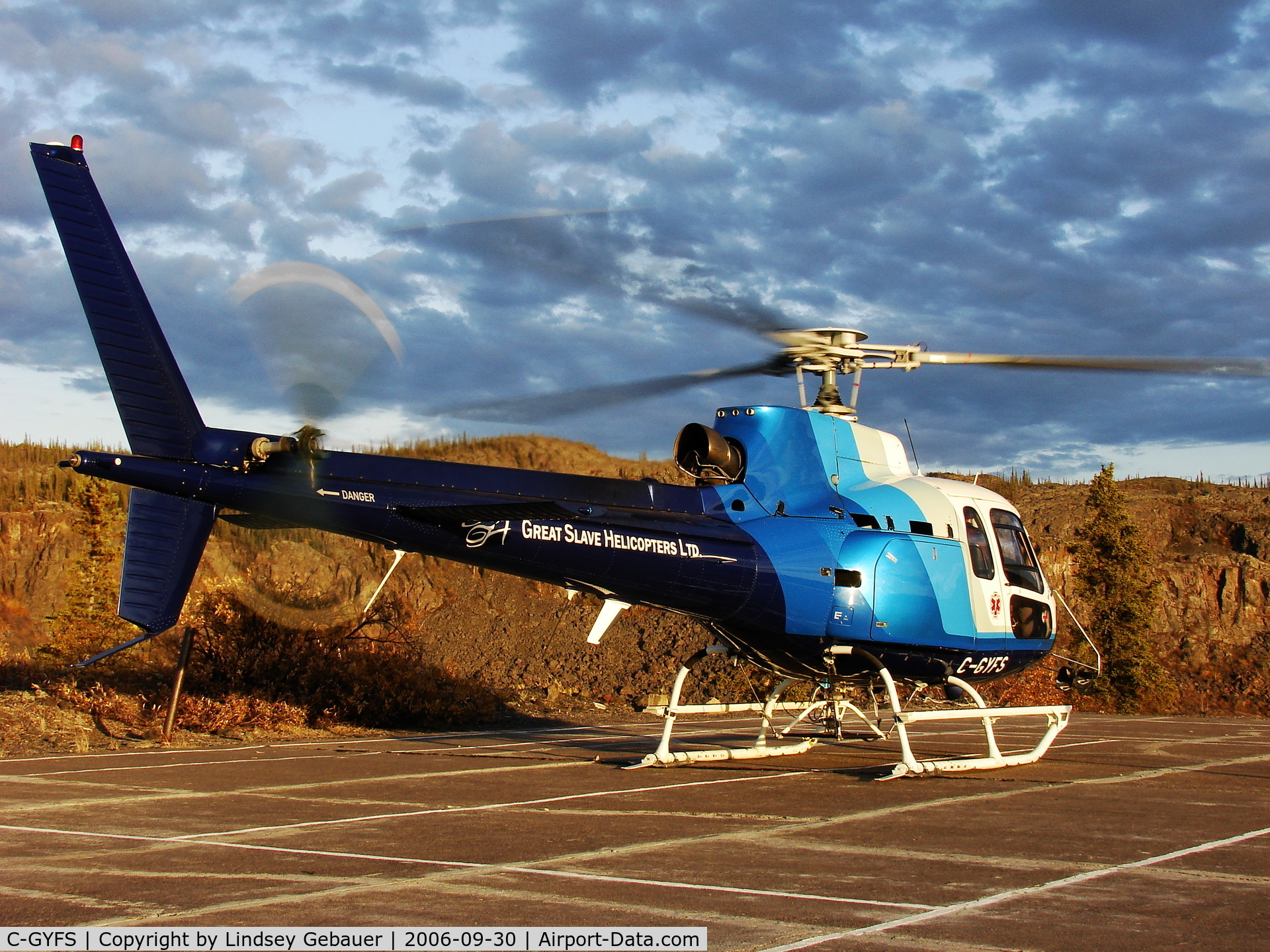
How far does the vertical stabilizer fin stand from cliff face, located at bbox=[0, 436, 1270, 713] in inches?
524

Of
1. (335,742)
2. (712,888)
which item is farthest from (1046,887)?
(335,742)

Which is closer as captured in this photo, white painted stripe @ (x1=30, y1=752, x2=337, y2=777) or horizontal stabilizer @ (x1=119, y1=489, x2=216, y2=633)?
horizontal stabilizer @ (x1=119, y1=489, x2=216, y2=633)

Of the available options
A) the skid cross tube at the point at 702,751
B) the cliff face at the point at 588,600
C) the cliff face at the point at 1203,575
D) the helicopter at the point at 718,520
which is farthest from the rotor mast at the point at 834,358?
the cliff face at the point at 1203,575

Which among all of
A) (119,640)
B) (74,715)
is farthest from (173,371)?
(119,640)

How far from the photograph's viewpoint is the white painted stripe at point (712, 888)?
662 cm

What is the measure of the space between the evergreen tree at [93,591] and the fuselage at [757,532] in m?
18.9

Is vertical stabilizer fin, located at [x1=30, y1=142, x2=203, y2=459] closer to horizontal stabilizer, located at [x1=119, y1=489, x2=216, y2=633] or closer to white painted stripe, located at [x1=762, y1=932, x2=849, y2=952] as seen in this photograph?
horizontal stabilizer, located at [x1=119, y1=489, x2=216, y2=633]

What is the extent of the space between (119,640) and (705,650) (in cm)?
1944

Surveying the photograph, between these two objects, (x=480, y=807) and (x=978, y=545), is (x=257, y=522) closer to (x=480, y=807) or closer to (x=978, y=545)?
(x=480, y=807)

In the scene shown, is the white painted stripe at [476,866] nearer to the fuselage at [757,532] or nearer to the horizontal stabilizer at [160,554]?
the horizontal stabilizer at [160,554]

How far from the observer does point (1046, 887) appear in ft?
23.3

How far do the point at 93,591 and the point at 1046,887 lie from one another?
28.2 metres

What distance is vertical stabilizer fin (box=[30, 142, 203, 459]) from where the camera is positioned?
1069 cm

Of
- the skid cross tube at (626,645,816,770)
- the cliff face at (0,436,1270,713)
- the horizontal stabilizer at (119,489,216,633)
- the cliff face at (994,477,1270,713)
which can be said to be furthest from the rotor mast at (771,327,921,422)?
the cliff face at (994,477,1270,713)
